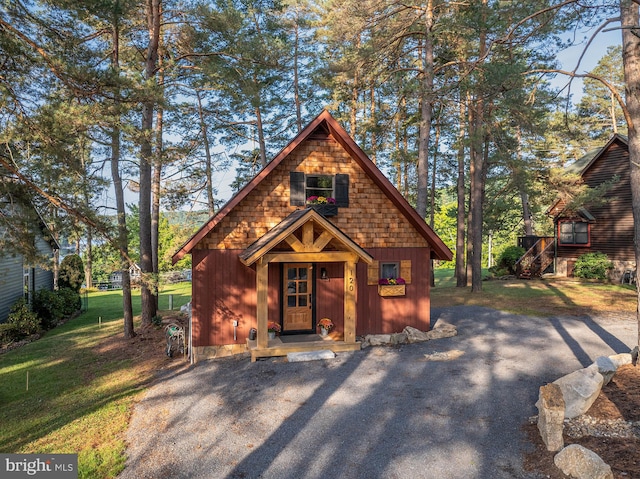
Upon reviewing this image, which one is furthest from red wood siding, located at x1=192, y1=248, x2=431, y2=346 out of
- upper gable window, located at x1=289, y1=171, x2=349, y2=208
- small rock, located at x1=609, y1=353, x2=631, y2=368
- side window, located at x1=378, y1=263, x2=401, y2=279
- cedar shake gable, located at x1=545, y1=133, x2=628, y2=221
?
cedar shake gable, located at x1=545, y1=133, x2=628, y2=221

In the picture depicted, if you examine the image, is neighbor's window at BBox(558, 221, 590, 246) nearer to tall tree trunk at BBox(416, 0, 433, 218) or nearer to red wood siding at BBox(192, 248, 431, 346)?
tall tree trunk at BBox(416, 0, 433, 218)

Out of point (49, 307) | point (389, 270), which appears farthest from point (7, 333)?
point (389, 270)

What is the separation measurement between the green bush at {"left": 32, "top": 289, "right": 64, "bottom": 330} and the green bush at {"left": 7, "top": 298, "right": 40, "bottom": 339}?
1.49 meters

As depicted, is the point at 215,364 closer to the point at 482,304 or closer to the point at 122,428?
the point at 122,428

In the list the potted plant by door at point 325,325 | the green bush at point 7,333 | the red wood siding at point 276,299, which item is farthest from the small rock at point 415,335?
the green bush at point 7,333

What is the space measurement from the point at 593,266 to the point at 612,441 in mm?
20653

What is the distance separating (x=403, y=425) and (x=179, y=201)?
1697 centimetres

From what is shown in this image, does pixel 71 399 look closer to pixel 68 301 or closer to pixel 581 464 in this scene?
pixel 581 464

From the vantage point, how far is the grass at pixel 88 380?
6148mm

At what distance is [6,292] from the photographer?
50.5ft


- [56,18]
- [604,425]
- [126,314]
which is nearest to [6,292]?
[126,314]

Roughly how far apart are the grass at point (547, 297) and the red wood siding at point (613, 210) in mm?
2652

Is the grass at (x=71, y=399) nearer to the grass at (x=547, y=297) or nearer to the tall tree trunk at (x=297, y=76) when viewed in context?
the grass at (x=547, y=297)
